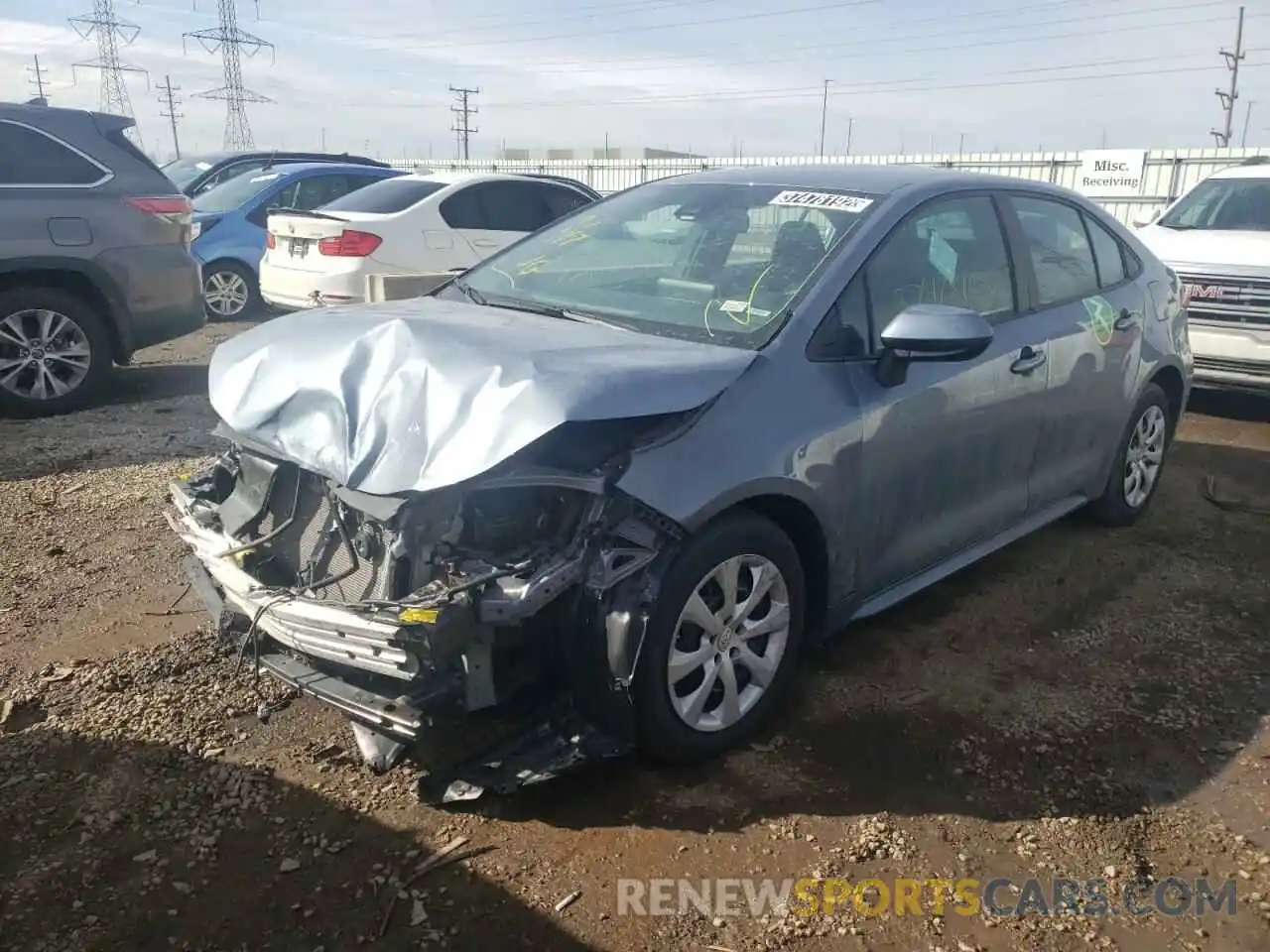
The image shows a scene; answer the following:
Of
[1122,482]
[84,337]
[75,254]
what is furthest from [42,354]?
[1122,482]

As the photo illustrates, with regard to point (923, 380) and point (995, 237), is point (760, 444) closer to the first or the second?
point (923, 380)

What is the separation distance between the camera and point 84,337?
680cm

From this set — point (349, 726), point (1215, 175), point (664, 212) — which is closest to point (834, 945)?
point (349, 726)

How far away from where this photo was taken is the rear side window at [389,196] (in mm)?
9094

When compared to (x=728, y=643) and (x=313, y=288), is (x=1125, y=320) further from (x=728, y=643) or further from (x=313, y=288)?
(x=313, y=288)

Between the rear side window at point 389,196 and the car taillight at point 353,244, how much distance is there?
0.42 m

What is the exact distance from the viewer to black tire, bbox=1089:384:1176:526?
16.4ft

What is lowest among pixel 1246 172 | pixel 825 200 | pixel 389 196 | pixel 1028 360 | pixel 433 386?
pixel 1028 360

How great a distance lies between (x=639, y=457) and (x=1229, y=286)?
21.3 feet

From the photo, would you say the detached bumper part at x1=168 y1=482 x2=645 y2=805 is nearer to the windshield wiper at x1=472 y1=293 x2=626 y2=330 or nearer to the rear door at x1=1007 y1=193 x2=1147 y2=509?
the windshield wiper at x1=472 y1=293 x2=626 y2=330

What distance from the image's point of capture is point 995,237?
411 cm

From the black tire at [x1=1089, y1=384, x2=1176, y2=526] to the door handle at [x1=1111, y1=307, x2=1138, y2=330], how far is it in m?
0.40

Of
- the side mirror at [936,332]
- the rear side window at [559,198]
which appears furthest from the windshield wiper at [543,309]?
the rear side window at [559,198]

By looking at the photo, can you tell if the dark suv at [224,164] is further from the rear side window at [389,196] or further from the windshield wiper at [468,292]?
the windshield wiper at [468,292]
